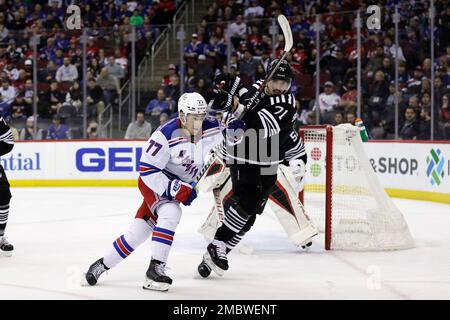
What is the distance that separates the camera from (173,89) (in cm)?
1161

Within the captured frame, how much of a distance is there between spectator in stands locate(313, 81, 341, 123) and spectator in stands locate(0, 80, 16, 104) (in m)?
4.15

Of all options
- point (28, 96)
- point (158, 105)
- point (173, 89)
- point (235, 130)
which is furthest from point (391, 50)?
point (235, 130)

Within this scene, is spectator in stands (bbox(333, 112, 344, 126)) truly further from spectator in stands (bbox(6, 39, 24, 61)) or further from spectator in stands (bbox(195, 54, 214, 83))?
spectator in stands (bbox(6, 39, 24, 61))

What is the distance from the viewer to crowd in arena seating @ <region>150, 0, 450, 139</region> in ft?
32.9

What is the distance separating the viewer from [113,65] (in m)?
11.7

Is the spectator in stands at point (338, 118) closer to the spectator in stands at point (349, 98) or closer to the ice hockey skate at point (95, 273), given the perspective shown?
the spectator in stands at point (349, 98)

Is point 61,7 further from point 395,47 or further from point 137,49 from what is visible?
point 395,47

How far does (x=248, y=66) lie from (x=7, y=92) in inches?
131

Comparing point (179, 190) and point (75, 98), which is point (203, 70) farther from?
point (179, 190)

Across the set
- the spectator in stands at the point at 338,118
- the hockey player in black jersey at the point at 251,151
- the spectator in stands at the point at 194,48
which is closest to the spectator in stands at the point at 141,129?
the spectator in stands at the point at 194,48

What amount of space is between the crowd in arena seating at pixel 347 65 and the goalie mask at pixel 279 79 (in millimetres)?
4843
